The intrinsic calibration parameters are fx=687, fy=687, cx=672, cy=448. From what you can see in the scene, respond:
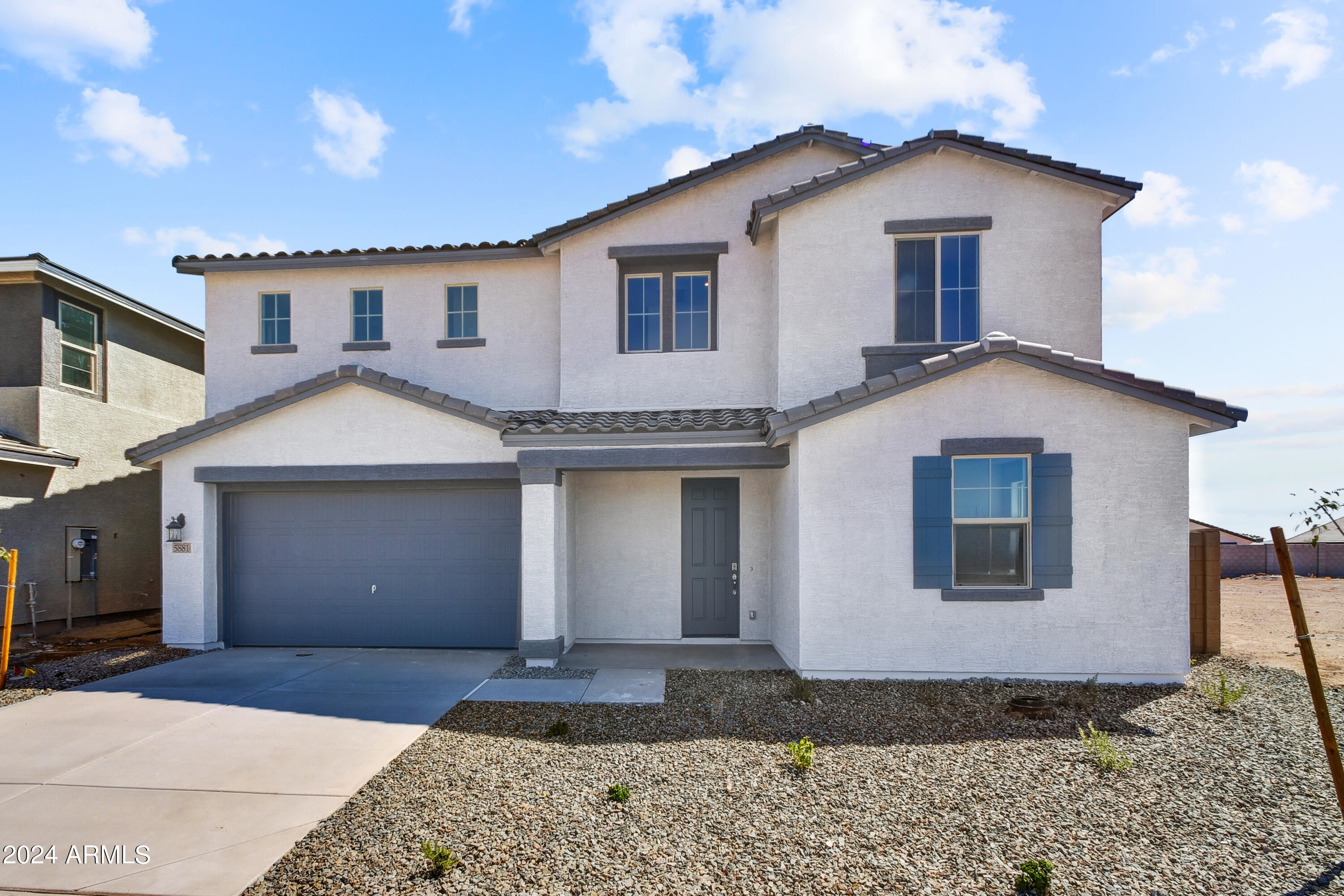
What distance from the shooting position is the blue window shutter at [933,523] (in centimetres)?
784

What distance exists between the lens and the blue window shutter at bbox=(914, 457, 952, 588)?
7836 mm

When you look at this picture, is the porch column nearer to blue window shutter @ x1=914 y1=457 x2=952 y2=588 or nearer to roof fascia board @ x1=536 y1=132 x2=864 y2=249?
roof fascia board @ x1=536 y1=132 x2=864 y2=249

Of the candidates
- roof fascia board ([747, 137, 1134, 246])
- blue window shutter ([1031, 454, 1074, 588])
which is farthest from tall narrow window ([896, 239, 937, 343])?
blue window shutter ([1031, 454, 1074, 588])

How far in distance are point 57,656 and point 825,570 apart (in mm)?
10700

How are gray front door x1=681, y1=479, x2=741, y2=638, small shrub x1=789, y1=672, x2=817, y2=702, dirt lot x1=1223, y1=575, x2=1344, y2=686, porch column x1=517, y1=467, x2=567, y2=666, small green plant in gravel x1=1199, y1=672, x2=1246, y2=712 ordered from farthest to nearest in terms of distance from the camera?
gray front door x1=681, y1=479, x2=741, y2=638
dirt lot x1=1223, y1=575, x2=1344, y2=686
porch column x1=517, y1=467, x2=567, y2=666
small shrub x1=789, y1=672, x2=817, y2=702
small green plant in gravel x1=1199, y1=672, x2=1246, y2=712

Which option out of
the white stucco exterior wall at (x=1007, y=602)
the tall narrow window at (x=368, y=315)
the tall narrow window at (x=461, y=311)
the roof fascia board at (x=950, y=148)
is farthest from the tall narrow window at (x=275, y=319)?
the white stucco exterior wall at (x=1007, y=602)

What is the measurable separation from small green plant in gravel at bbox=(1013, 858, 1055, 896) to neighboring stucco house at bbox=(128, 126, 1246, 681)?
3975 mm

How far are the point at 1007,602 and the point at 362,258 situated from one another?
1074 centimetres

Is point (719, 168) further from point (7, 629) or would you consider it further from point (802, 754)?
point (7, 629)

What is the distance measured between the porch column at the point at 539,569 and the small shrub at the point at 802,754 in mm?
4150

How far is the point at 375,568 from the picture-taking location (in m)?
10.1

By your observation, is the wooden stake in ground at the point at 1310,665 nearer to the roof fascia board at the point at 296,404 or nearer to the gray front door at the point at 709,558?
the gray front door at the point at 709,558

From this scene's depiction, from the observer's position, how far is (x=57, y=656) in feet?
31.8

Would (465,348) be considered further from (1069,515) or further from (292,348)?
(1069,515)
